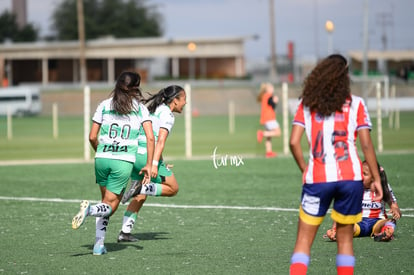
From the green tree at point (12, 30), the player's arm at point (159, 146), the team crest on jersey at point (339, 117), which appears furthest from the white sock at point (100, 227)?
the green tree at point (12, 30)

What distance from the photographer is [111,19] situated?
116 meters

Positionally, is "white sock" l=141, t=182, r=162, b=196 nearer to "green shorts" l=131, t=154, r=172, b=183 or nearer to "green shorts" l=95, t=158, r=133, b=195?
"green shorts" l=131, t=154, r=172, b=183

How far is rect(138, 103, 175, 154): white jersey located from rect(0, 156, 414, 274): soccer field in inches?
46.3

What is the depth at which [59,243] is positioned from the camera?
403 inches

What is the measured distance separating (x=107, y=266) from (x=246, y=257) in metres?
1.48

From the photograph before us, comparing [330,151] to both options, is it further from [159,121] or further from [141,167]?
[141,167]

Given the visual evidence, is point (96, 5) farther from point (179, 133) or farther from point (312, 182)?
point (312, 182)

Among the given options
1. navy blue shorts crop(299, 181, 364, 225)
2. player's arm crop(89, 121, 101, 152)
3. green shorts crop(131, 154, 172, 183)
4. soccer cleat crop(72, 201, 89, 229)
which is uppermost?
player's arm crop(89, 121, 101, 152)

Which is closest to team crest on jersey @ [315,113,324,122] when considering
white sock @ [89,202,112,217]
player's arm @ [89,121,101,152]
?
white sock @ [89,202,112,217]

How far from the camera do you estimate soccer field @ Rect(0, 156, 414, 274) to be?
28.5ft

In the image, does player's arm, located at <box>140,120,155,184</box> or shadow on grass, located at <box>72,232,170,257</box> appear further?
shadow on grass, located at <box>72,232,170,257</box>

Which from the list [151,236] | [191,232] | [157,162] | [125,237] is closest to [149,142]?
[157,162]

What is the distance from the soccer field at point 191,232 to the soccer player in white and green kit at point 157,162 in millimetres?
388

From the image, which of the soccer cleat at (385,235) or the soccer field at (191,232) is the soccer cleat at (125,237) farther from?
the soccer cleat at (385,235)
